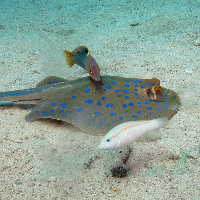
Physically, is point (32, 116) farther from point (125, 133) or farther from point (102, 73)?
point (102, 73)

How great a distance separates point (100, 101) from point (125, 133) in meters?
1.46

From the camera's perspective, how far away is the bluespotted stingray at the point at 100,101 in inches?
123

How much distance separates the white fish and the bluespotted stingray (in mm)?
995

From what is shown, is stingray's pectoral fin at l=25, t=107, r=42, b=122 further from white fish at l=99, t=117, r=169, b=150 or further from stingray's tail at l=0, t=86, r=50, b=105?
white fish at l=99, t=117, r=169, b=150

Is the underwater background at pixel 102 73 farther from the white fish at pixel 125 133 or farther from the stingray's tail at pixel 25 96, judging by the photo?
the white fish at pixel 125 133

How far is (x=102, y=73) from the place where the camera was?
503 centimetres

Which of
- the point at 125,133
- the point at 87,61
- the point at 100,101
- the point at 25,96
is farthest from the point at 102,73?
the point at 125,133

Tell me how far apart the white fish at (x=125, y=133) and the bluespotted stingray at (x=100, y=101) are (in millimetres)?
995

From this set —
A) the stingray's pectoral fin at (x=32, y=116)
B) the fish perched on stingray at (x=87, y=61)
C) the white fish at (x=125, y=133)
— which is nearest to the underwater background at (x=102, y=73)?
the stingray's pectoral fin at (x=32, y=116)

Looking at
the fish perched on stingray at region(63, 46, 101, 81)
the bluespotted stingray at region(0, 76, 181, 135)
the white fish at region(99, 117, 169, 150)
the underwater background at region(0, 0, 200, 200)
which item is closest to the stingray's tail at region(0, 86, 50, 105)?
the bluespotted stingray at region(0, 76, 181, 135)

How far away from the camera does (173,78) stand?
4496mm

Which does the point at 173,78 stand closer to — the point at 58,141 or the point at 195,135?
the point at 195,135

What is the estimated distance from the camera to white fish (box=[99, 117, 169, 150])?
1.86m

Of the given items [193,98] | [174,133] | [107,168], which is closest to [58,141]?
[107,168]
